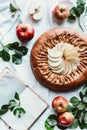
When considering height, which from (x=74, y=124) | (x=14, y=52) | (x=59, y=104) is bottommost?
(x=74, y=124)

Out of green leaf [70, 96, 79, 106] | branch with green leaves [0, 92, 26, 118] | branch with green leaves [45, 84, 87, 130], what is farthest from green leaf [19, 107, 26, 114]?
green leaf [70, 96, 79, 106]

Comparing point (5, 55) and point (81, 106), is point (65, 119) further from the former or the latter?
point (5, 55)

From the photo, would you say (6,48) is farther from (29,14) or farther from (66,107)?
(66,107)

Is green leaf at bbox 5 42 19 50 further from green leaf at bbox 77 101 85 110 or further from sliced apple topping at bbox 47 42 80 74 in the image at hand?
green leaf at bbox 77 101 85 110

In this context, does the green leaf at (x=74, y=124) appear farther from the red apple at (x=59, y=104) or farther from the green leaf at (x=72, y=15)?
the green leaf at (x=72, y=15)

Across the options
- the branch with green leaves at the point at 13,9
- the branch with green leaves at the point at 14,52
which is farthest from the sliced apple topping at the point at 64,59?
the branch with green leaves at the point at 13,9

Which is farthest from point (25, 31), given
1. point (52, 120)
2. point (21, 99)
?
point (52, 120)
